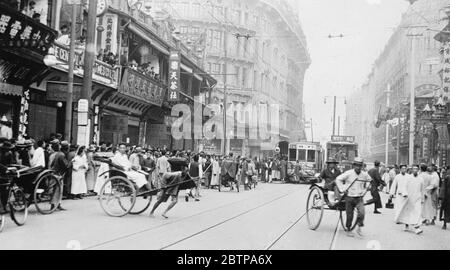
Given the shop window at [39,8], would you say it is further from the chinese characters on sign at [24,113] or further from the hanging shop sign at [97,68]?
the chinese characters on sign at [24,113]

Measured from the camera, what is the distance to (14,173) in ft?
30.7

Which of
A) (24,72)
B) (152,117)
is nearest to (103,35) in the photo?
(24,72)

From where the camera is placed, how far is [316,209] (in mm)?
11062

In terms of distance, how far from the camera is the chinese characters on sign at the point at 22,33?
14.4 m

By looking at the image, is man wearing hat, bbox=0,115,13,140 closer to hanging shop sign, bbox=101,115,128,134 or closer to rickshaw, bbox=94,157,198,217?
rickshaw, bbox=94,157,198,217

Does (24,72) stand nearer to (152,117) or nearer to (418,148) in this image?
(152,117)

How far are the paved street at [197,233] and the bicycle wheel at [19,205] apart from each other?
165 mm

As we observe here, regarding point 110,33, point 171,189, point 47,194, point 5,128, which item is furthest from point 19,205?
point 110,33

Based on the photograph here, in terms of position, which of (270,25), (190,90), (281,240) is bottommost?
(281,240)

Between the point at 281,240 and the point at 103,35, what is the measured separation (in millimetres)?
16300

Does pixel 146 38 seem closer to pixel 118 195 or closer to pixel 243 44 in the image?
pixel 118 195
